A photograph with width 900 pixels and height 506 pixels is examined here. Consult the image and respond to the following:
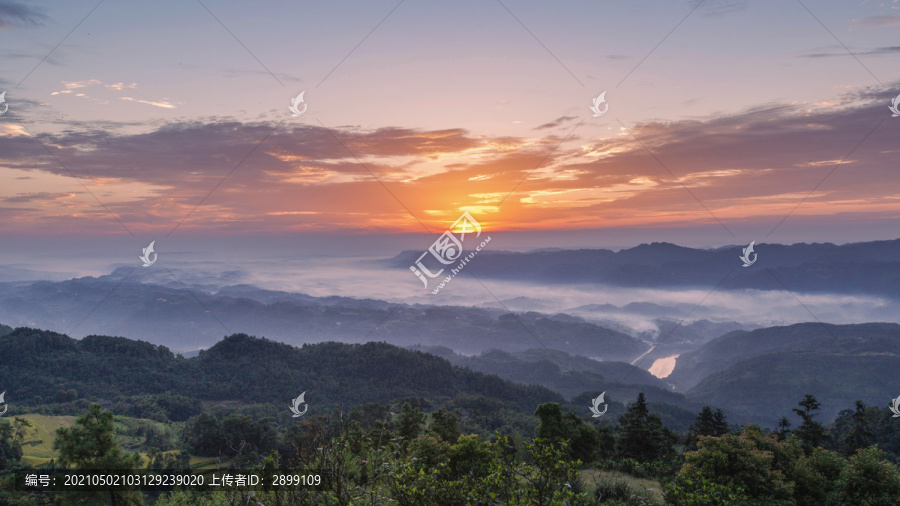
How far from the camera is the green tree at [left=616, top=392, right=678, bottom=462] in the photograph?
32531 millimetres

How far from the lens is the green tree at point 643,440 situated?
32531 millimetres

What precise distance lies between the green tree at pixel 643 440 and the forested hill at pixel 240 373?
192ft

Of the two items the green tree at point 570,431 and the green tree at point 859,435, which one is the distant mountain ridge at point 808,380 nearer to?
the green tree at point 859,435

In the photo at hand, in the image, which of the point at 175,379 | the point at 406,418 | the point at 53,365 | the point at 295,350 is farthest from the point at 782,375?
the point at 53,365

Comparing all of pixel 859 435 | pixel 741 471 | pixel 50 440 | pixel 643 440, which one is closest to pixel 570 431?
→ pixel 643 440

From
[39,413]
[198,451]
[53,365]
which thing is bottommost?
[198,451]

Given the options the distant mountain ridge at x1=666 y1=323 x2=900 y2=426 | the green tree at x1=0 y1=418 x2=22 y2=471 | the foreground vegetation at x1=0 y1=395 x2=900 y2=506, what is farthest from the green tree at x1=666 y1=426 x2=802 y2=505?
the distant mountain ridge at x1=666 y1=323 x2=900 y2=426

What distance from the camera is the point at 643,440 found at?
107 feet

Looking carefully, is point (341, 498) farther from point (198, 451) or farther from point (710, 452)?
point (198, 451)

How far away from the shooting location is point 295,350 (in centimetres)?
10569

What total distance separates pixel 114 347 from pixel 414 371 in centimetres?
5930

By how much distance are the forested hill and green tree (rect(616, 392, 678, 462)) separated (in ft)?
192

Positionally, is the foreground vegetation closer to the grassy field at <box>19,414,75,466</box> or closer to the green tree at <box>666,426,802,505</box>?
the green tree at <box>666,426,802,505</box>

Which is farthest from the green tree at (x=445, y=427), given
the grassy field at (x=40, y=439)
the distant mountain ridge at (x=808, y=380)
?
the distant mountain ridge at (x=808, y=380)
